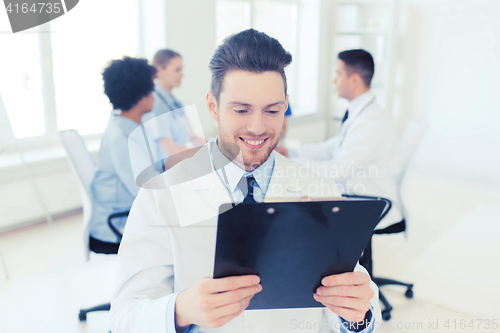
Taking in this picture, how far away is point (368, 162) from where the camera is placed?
229 centimetres

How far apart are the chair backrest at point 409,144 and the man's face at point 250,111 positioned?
137 cm

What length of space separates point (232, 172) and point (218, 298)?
1.39 ft

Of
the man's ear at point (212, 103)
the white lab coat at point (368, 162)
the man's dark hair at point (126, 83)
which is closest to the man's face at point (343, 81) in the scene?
the white lab coat at point (368, 162)

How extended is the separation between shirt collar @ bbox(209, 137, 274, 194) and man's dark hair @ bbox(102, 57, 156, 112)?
1315 mm

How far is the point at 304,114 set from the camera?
5.77m

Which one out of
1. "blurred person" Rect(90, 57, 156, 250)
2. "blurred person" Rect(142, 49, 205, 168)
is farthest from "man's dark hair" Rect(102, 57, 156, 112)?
"blurred person" Rect(142, 49, 205, 168)

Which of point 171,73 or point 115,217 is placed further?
point 171,73

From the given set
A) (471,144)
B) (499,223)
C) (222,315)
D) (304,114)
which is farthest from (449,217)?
(222,315)

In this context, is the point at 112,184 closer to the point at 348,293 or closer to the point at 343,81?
the point at 348,293

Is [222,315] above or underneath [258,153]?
underneath

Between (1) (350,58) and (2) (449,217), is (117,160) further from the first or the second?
(2) (449,217)

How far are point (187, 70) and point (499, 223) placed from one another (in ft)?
11.0

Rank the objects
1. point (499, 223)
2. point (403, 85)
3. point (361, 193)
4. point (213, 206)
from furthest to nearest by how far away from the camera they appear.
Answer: point (403, 85)
point (499, 223)
point (361, 193)
point (213, 206)

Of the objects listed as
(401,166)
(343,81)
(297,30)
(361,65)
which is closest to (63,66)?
(343,81)
